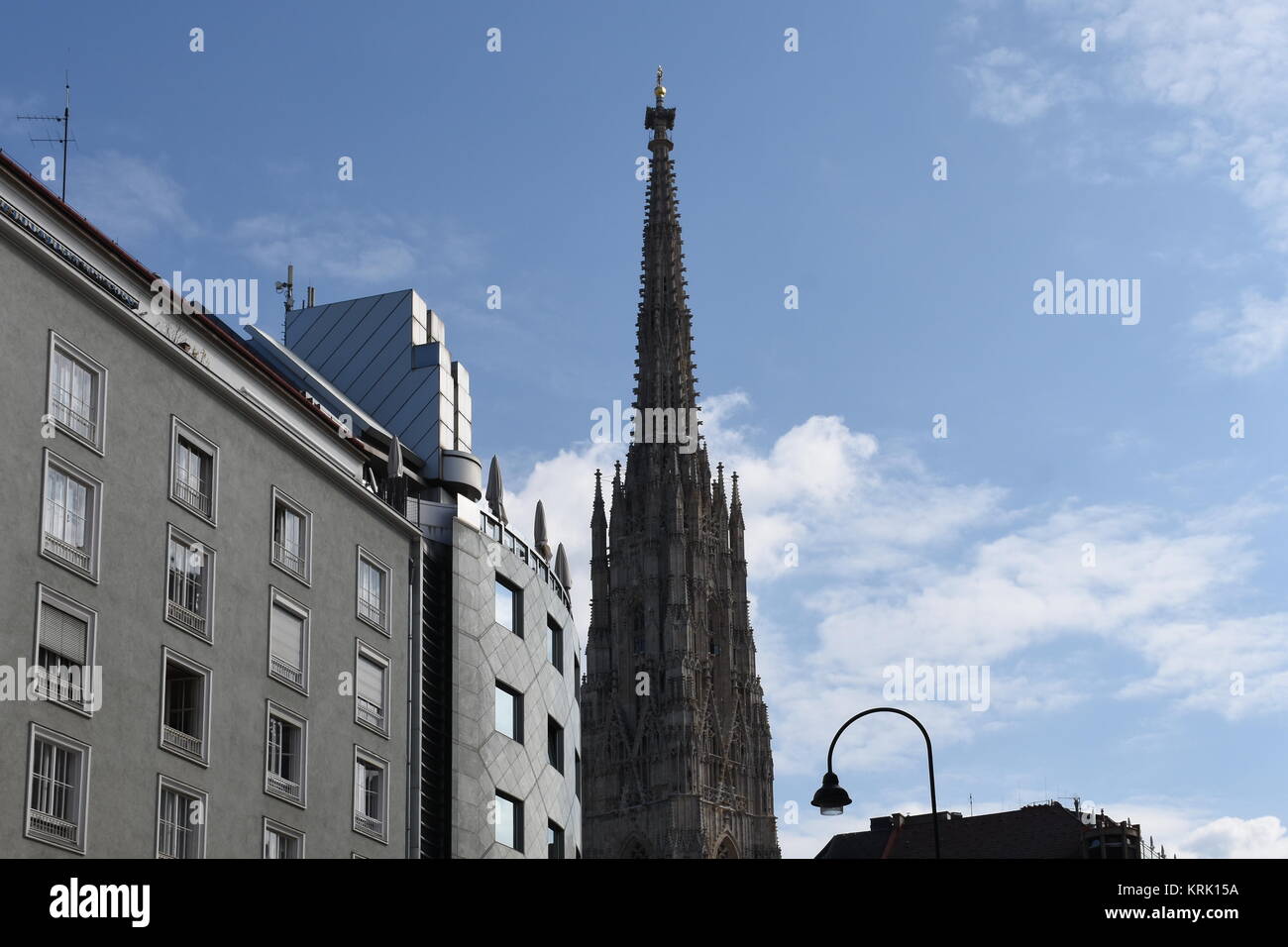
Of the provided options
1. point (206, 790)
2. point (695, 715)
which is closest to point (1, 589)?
point (206, 790)

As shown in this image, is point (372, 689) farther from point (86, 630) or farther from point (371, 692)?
point (86, 630)

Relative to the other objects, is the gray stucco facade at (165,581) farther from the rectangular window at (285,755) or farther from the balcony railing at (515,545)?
the balcony railing at (515,545)

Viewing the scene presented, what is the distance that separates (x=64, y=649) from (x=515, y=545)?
73.2 feet

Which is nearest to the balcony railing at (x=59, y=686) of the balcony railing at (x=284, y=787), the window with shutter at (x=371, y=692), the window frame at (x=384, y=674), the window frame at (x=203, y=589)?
the window frame at (x=203, y=589)

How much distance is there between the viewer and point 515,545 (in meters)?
58.7

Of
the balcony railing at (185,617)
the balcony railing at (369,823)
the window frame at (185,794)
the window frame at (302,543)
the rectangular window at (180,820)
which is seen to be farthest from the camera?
the balcony railing at (369,823)

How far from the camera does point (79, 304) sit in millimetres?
39688

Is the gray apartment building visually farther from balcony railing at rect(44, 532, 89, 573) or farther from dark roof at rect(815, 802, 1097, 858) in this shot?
dark roof at rect(815, 802, 1097, 858)

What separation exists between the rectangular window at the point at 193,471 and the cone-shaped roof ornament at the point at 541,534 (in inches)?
765

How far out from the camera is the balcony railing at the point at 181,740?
132ft

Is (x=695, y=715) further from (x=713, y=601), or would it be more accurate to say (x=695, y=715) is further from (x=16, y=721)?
(x=16, y=721)

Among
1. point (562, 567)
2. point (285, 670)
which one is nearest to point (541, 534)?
point (562, 567)

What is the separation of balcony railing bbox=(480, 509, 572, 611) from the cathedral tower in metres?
61.1
